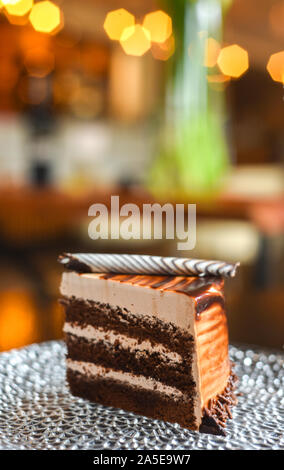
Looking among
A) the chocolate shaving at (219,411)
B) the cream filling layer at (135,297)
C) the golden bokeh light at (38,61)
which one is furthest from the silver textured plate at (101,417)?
the golden bokeh light at (38,61)

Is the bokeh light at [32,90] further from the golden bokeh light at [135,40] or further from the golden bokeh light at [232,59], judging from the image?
the golden bokeh light at [232,59]

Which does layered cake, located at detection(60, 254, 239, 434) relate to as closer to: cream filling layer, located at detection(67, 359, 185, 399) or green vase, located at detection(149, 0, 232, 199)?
cream filling layer, located at detection(67, 359, 185, 399)

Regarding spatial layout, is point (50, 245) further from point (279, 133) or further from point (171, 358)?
point (279, 133)

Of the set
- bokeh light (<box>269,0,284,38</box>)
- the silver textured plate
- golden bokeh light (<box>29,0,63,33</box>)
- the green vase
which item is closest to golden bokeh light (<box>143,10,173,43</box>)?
golden bokeh light (<box>29,0,63,33</box>)

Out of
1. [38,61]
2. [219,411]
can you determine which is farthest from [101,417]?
[38,61]
